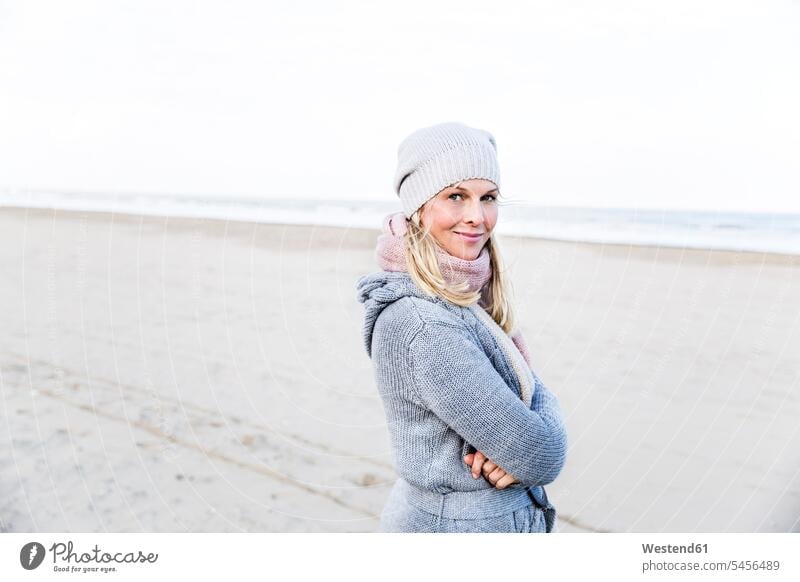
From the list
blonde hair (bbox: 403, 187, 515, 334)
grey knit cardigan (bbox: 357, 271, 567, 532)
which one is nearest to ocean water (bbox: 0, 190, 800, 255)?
blonde hair (bbox: 403, 187, 515, 334)

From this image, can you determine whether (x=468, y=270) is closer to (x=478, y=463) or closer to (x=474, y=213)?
(x=474, y=213)

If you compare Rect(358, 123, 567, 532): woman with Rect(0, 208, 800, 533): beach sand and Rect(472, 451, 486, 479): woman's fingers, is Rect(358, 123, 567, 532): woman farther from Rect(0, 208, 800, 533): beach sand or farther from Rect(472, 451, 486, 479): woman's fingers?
Rect(0, 208, 800, 533): beach sand

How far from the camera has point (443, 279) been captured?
857 millimetres

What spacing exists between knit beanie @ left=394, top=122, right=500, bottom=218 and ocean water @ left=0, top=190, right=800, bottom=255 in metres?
3.66

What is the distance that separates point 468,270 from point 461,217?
6cm

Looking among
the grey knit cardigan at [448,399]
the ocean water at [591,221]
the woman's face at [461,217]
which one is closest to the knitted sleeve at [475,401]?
the grey knit cardigan at [448,399]

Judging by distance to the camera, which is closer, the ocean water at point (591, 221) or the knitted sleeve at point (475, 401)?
the knitted sleeve at point (475, 401)

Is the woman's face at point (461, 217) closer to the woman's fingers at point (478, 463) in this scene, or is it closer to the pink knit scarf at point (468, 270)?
the pink knit scarf at point (468, 270)

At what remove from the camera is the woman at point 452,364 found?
0.80 meters

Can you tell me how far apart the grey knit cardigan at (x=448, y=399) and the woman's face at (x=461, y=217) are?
2.9 inches

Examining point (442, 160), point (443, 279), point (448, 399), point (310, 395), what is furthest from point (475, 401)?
point (310, 395)

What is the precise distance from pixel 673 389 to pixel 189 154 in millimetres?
1822

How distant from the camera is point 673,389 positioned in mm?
2619
